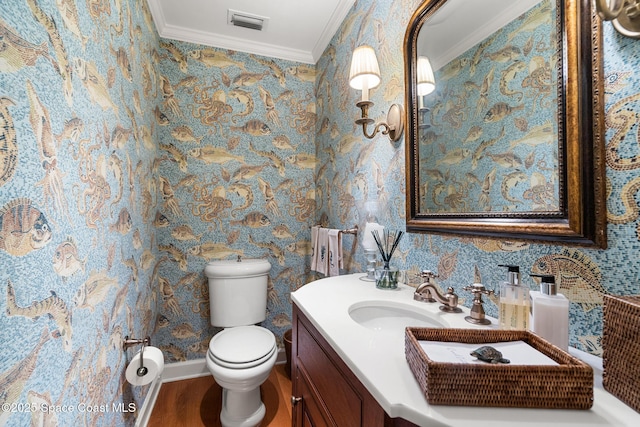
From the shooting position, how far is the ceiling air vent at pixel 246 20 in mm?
1815

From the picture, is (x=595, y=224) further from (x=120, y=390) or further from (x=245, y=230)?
(x=245, y=230)

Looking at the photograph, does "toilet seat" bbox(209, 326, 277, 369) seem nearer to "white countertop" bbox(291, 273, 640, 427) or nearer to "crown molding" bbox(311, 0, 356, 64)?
"white countertop" bbox(291, 273, 640, 427)

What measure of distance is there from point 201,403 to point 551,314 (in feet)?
6.35

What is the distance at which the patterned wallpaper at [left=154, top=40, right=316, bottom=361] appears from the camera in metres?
1.96

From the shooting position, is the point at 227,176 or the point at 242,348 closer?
the point at 242,348

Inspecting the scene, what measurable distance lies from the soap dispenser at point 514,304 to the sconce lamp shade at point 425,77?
740 millimetres

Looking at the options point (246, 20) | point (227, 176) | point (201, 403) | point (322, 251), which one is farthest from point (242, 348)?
point (246, 20)

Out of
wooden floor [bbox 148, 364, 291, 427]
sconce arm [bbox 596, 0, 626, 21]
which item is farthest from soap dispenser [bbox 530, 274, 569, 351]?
wooden floor [bbox 148, 364, 291, 427]

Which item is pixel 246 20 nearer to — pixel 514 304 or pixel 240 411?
pixel 514 304

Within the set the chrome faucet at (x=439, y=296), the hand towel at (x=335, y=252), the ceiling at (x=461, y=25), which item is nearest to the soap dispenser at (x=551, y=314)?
the chrome faucet at (x=439, y=296)

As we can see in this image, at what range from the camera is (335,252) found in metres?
1.69

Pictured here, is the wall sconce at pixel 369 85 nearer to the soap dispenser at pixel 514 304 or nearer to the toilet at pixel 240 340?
the soap dispenser at pixel 514 304

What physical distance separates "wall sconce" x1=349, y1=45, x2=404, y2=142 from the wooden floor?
64.8 inches

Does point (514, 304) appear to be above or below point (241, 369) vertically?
above
